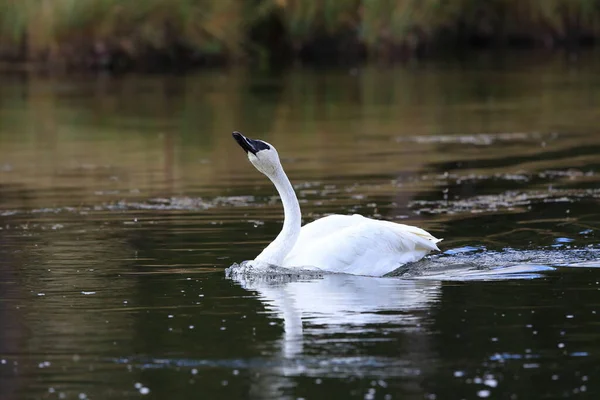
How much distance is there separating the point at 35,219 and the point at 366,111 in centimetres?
1327

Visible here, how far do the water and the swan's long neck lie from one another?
20cm

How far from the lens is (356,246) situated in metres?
11.0

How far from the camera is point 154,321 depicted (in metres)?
9.30

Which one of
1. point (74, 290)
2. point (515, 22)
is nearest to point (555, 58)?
point (515, 22)

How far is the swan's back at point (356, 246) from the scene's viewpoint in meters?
11.0

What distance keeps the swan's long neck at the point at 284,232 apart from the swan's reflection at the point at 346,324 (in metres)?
0.21

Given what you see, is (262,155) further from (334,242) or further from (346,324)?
(346,324)

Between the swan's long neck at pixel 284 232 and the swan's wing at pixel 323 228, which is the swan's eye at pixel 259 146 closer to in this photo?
the swan's long neck at pixel 284 232

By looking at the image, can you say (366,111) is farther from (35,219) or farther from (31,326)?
(31,326)

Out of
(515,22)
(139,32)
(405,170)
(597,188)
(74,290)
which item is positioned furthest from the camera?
(515,22)

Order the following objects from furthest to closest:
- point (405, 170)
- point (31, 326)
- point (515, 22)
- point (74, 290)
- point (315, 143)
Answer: point (515, 22), point (315, 143), point (405, 170), point (74, 290), point (31, 326)

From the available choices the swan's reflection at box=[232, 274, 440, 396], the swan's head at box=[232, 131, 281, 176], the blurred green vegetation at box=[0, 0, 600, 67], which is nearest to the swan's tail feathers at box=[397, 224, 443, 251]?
the swan's reflection at box=[232, 274, 440, 396]

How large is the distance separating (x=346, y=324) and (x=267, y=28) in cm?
→ 3481

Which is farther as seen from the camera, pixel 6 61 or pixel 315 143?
pixel 6 61
